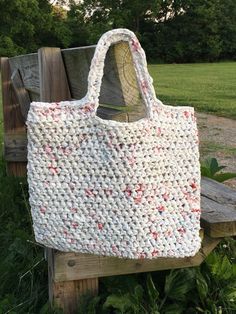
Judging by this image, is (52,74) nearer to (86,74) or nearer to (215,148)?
(86,74)

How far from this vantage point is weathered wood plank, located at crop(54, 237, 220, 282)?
2066 millimetres

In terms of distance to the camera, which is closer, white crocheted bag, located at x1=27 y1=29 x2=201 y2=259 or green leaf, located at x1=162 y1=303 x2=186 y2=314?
white crocheted bag, located at x1=27 y1=29 x2=201 y2=259

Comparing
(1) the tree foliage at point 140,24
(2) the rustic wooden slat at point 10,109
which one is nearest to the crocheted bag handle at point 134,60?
(2) the rustic wooden slat at point 10,109

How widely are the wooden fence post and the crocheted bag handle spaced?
543 millimetres

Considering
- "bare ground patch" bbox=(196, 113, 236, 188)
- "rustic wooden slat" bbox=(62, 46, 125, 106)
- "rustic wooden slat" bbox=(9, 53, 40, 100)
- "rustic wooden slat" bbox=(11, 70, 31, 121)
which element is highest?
"rustic wooden slat" bbox=(62, 46, 125, 106)

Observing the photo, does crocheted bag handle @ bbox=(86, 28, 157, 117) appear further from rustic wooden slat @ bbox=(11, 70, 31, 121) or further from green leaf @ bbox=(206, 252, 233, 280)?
rustic wooden slat @ bbox=(11, 70, 31, 121)

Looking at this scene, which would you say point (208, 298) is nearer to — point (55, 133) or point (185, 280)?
point (185, 280)

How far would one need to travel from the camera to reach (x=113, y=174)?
1769mm

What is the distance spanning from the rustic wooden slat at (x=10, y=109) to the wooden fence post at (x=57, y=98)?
241 cm

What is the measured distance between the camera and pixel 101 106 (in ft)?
7.45

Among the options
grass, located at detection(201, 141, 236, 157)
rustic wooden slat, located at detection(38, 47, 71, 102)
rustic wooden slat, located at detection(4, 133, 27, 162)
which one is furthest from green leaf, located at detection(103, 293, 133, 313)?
grass, located at detection(201, 141, 236, 157)

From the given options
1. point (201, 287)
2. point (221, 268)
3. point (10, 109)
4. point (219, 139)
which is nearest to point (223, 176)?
point (221, 268)

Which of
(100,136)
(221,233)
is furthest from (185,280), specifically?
(100,136)

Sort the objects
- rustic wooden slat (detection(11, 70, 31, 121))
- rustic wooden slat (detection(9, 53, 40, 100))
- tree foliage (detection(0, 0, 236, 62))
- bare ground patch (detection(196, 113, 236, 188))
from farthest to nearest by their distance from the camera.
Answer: tree foliage (detection(0, 0, 236, 62)) → bare ground patch (detection(196, 113, 236, 188)) → rustic wooden slat (detection(11, 70, 31, 121)) → rustic wooden slat (detection(9, 53, 40, 100))
